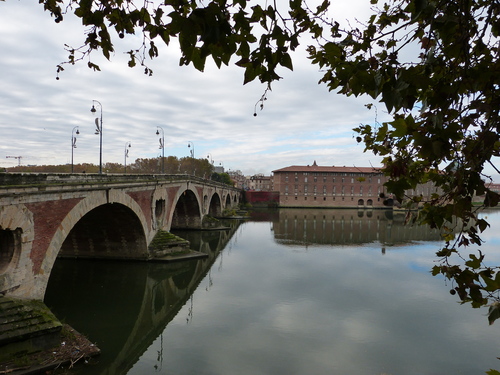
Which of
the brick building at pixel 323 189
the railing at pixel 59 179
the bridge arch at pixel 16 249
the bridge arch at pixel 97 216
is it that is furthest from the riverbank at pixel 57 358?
the brick building at pixel 323 189

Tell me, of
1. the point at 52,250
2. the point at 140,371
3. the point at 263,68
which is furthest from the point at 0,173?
the point at 263,68

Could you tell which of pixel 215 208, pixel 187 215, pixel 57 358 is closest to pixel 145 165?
pixel 215 208

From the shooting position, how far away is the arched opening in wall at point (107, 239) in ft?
67.9

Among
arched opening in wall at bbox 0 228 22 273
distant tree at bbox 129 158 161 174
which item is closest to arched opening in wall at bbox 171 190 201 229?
arched opening in wall at bbox 0 228 22 273

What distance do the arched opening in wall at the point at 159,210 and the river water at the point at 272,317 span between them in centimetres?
390

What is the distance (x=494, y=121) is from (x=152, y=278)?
19.6m

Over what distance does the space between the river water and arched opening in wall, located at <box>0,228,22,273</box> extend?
3.79m

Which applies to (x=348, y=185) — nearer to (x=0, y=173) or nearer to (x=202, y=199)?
(x=202, y=199)

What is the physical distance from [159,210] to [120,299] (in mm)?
9700

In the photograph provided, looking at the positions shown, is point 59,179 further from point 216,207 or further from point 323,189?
point 323,189

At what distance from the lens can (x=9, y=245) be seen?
35.4 feet

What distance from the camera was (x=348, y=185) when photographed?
80.2 m

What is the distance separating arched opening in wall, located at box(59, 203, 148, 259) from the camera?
2069cm

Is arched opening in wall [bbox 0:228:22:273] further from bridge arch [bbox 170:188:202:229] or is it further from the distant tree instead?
the distant tree
